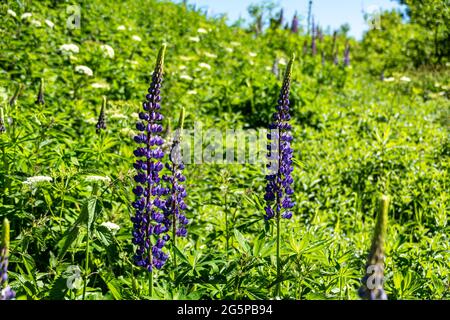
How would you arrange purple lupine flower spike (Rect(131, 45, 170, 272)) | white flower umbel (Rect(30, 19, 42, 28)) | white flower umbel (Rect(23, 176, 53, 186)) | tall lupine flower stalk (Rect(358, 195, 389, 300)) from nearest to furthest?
tall lupine flower stalk (Rect(358, 195, 389, 300)) < purple lupine flower spike (Rect(131, 45, 170, 272)) < white flower umbel (Rect(23, 176, 53, 186)) < white flower umbel (Rect(30, 19, 42, 28))

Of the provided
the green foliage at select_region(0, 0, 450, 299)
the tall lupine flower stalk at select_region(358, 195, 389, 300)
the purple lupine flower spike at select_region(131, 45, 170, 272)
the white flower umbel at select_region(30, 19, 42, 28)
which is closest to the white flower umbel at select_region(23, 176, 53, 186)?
the green foliage at select_region(0, 0, 450, 299)

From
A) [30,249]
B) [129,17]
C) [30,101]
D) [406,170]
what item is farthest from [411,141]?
[129,17]

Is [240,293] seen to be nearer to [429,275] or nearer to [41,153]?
[429,275]

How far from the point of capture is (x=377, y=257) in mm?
1474

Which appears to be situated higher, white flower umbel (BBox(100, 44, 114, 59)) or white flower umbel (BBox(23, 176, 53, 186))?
white flower umbel (BBox(100, 44, 114, 59))

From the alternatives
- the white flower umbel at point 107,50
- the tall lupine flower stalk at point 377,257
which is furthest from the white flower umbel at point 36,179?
the white flower umbel at point 107,50

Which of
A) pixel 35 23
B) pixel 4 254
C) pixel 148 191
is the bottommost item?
pixel 4 254

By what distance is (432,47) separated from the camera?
12.6m

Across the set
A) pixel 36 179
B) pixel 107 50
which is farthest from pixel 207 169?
pixel 36 179

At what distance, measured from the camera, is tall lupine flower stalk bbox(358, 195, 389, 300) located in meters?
1.45

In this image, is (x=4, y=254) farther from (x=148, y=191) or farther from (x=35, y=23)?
(x=35, y=23)

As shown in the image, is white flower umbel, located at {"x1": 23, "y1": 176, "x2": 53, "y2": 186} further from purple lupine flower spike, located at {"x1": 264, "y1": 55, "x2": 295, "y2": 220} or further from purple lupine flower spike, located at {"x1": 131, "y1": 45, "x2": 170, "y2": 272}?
purple lupine flower spike, located at {"x1": 264, "y1": 55, "x2": 295, "y2": 220}

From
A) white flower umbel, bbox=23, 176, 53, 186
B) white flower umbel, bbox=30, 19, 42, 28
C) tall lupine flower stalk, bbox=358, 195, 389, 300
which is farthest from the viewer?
white flower umbel, bbox=30, 19, 42, 28
